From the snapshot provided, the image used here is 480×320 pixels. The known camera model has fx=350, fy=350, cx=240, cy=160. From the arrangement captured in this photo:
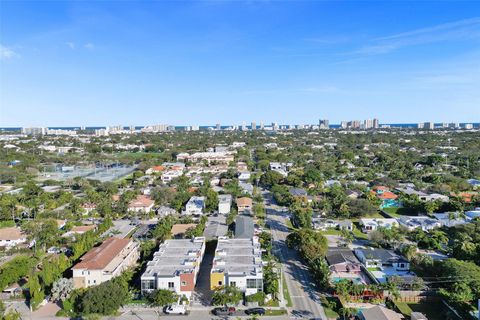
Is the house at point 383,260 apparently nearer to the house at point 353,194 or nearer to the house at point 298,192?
the house at point 298,192

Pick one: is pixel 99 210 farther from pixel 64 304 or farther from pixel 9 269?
pixel 64 304

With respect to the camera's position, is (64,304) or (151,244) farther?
(151,244)

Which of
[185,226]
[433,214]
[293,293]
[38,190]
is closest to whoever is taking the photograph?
[293,293]

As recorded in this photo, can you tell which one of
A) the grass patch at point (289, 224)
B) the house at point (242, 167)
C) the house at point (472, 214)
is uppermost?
the house at point (242, 167)

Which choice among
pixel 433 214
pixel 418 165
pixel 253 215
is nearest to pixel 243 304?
pixel 253 215

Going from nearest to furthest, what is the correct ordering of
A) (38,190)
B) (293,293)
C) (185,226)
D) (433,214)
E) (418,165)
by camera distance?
(293,293) → (185,226) → (433,214) → (38,190) → (418,165)

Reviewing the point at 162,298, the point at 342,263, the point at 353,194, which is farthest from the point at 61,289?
the point at 353,194

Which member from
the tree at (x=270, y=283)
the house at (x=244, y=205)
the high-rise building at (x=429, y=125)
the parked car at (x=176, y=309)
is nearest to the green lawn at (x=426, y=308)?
the tree at (x=270, y=283)
